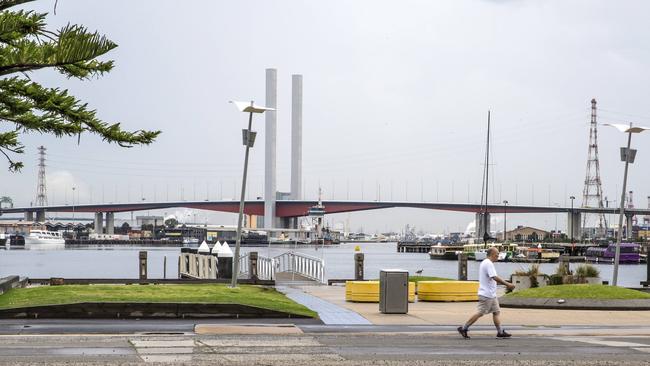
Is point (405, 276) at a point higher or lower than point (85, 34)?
lower

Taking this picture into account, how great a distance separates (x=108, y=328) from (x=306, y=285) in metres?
19.6

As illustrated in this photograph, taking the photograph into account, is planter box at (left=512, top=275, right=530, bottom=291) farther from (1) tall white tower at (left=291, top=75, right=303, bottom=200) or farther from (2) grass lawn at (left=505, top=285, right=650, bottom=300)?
(1) tall white tower at (left=291, top=75, right=303, bottom=200)

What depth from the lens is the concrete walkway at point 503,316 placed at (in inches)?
899

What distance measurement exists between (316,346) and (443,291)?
14143mm

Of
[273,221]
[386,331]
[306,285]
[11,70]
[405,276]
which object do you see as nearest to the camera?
[11,70]

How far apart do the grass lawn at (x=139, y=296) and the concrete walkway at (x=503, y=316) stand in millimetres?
1973

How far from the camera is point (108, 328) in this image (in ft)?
66.0

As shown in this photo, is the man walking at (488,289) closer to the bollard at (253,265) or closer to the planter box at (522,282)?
the planter box at (522,282)

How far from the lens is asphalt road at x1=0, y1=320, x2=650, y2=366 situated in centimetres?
1491

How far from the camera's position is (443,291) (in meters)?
30.4

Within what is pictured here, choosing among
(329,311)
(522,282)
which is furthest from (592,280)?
(329,311)

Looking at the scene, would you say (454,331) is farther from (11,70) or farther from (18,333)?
(11,70)

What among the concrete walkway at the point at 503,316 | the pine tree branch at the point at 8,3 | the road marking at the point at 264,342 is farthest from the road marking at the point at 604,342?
the pine tree branch at the point at 8,3

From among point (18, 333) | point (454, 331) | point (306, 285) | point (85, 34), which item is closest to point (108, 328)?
point (18, 333)
